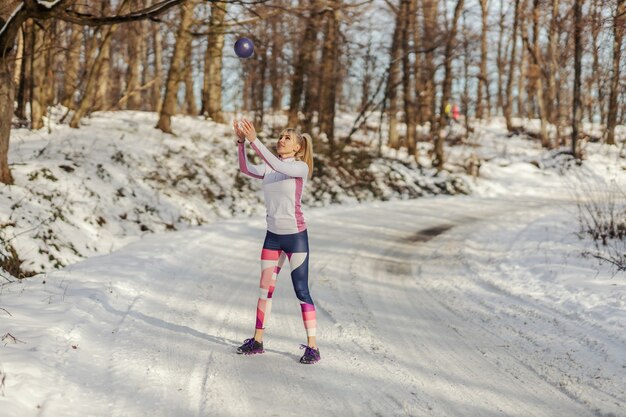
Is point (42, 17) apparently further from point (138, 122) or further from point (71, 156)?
point (138, 122)

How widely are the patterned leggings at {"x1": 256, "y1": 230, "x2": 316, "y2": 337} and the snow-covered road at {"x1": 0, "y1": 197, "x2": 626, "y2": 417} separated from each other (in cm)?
38

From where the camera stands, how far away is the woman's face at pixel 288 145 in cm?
446

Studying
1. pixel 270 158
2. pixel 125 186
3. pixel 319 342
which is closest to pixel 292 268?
pixel 319 342

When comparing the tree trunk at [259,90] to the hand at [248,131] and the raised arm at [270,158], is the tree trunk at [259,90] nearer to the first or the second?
the raised arm at [270,158]

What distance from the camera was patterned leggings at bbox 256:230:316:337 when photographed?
456 cm

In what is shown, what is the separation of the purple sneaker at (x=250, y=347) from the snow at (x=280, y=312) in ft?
0.38

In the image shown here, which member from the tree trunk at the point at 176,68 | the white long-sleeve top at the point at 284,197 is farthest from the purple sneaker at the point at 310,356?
the tree trunk at the point at 176,68

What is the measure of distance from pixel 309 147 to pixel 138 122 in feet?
48.8

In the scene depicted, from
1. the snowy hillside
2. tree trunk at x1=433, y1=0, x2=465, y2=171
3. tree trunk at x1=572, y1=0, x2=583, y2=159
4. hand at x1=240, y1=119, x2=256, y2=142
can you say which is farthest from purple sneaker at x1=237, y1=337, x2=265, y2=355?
tree trunk at x1=572, y1=0, x2=583, y2=159

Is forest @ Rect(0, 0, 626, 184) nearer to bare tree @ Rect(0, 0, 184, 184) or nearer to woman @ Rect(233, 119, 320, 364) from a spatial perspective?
bare tree @ Rect(0, 0, 184, 184)

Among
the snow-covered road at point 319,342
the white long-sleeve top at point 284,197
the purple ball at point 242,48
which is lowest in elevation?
the snow-covered road at point 319,342

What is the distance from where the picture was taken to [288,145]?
4.47 m

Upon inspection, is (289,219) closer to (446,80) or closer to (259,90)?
(259,90)

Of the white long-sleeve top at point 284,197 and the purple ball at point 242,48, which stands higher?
the purple ball at point 242,48
